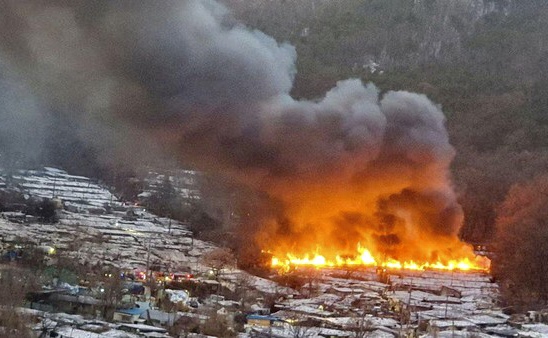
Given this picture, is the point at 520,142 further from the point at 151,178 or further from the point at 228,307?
the point at 228,307

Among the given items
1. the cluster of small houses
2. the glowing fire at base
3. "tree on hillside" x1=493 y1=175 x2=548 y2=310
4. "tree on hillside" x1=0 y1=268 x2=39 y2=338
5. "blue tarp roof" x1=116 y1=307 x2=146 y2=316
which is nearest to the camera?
"tree on hillside" x1=0 y1=268 x2=39 y2=338

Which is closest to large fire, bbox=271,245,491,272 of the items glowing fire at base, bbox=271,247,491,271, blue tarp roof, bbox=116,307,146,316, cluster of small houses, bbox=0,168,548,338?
glowing fire at base, bbox=271,247,491,271

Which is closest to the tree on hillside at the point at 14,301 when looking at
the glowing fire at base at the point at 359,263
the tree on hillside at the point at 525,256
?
the glowing fire at base at the point at 359,263

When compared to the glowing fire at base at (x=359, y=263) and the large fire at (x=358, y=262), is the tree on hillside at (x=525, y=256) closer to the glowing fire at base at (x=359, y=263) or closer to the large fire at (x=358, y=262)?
the glowing fire at base at (x=359, y=263)

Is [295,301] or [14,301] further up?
[295,301]

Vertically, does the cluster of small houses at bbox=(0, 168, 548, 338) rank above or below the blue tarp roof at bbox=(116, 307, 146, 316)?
above

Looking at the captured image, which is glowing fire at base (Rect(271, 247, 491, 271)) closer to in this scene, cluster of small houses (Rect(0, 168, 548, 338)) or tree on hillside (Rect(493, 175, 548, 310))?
cluster of small houses (Rect(0, 168, 548, 338))

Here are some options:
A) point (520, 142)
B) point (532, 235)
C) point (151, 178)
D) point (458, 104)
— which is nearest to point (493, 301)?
point (532, 235)

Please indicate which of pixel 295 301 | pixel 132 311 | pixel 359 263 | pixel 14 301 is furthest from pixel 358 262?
pixel 14 301

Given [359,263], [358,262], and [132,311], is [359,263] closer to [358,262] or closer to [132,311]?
[358,262]
